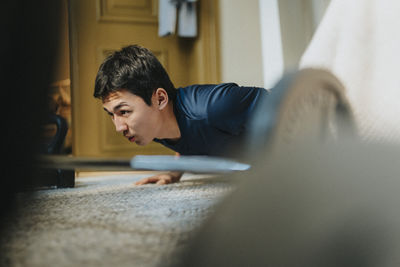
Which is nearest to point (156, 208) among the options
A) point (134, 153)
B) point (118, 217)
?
point (118, 217)

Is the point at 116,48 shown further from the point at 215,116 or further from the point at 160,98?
the point at 215,116

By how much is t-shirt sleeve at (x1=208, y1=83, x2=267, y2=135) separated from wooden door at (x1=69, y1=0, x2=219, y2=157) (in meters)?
0.83

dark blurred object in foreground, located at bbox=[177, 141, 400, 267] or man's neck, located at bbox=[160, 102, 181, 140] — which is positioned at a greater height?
man's neck, located at bbox=[160, 102, 181, 140]

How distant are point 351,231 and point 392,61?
225 millimetres

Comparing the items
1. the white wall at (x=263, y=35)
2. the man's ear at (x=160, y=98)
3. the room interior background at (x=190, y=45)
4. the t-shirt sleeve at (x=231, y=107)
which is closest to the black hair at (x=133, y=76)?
the man's ear at (x=160, y=98)

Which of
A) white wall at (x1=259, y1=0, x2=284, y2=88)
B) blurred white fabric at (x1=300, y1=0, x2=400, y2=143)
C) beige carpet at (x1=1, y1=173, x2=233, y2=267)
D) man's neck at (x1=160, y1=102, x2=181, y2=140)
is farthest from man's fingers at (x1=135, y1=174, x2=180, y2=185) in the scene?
white wall at (x1=259, y1=0, x2=284, y2=88)

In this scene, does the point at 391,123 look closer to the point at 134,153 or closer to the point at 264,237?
the point at 264,237

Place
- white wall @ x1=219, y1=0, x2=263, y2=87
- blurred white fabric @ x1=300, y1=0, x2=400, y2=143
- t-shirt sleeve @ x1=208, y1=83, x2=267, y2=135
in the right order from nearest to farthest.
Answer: blurred white fabric @ x1=300, y1=0, x2=400, y2=143 < t-shirt sleeve @ x1=208, y1=83, x2=267, y2=135 < white wall @ x1=219, y1=0, x2=263, y2=87

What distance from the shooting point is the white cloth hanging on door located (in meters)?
1.44

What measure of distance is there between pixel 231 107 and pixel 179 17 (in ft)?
3.24

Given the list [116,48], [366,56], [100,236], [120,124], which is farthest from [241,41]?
[100,236]

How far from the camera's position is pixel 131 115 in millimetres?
710

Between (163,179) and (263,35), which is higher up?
(263,35)

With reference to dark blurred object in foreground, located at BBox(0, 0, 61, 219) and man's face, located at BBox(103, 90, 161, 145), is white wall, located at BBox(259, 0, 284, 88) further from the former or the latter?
dark blurred object in foreground, located at BBox(0, 0, 61, 219)
